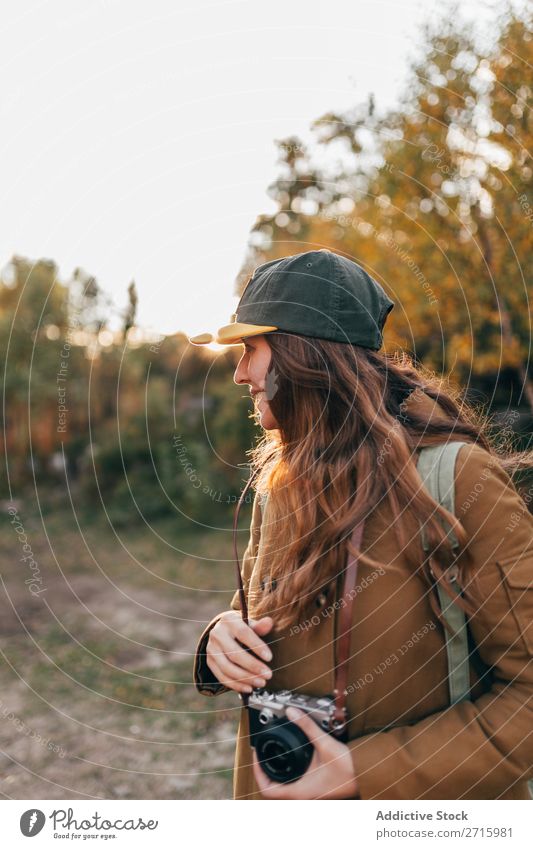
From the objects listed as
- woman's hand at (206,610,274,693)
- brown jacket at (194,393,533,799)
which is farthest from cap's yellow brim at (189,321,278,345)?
woman's hand at (206,610,274,693)

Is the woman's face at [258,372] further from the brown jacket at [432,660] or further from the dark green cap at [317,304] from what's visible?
the brown jacket at [432,660]

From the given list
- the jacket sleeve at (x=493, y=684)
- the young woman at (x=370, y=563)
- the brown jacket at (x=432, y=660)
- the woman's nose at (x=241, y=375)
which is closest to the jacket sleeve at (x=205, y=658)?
the young woman at (x=370, y=563)

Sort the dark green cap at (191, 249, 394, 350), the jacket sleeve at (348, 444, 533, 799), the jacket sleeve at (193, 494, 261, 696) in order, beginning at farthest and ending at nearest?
the jacket sleeve at (193, 494, 261, 696) → the dark green cap at (191, 249, 394, 350) → the jacket sleeve at (348, 444, 533, 799)

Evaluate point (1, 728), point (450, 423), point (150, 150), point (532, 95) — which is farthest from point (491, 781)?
point (1, 728)

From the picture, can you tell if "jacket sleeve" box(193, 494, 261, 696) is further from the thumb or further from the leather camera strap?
the leather camera strap

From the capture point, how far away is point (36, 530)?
28.5 feet

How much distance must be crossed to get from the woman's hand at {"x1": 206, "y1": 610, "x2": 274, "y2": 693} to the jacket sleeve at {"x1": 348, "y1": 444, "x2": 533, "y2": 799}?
0.75 ft

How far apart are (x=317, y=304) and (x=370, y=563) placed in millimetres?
535

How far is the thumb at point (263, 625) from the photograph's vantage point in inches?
53.4

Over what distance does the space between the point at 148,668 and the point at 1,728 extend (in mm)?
1142

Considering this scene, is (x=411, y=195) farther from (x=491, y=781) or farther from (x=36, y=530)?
(x=36, y=530)

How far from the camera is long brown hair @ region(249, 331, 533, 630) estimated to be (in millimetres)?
1301

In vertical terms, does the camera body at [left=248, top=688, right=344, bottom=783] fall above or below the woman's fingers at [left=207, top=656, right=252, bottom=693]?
below
